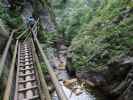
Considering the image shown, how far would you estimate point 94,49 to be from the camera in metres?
11.5

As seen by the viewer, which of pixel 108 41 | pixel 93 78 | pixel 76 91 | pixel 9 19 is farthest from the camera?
pixel 9 19

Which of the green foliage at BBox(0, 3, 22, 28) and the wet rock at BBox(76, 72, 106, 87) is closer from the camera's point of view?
the wet rock at BBox(76, 72, 106, 87)

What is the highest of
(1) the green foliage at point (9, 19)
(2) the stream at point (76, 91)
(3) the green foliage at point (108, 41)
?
(1) the green foliage at point (9, 19)

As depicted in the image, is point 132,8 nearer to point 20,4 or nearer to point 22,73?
point 22,73

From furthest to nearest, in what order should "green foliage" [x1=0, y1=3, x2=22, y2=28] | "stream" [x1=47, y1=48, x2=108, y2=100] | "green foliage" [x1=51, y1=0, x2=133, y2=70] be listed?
1. "green foliage" [x1=0, y1=3, x2=22, y2=28]
2. "green foliage" [x1=51, y1=0, x2=133, y2=70]
3. "stream" [x1=47, y1=48, x2=108, y2=100]

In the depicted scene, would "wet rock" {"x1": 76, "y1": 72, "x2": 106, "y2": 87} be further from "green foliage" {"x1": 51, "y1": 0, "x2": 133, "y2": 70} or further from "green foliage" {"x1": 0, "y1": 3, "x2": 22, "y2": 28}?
"green foliage" {"x1": 0, "y1": 3, "x2": 22, "y2": 28}

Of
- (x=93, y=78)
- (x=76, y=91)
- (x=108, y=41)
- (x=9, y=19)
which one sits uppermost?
(x=9, y=19)

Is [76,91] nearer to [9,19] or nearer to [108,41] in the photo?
[108,41]

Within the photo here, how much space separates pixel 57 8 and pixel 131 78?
86.2 ft

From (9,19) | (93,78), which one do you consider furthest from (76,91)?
(9,19)

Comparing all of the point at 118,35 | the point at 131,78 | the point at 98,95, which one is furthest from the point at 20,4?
the point at 131,78

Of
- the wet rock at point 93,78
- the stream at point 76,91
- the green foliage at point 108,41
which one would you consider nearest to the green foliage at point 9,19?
the green foliage at point 108,41

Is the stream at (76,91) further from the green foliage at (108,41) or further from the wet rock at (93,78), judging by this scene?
the green foliage at (108,41)

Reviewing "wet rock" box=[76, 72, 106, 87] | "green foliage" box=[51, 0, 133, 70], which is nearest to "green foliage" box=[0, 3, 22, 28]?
"green foliage" box=[51, 0, 133, 70]
